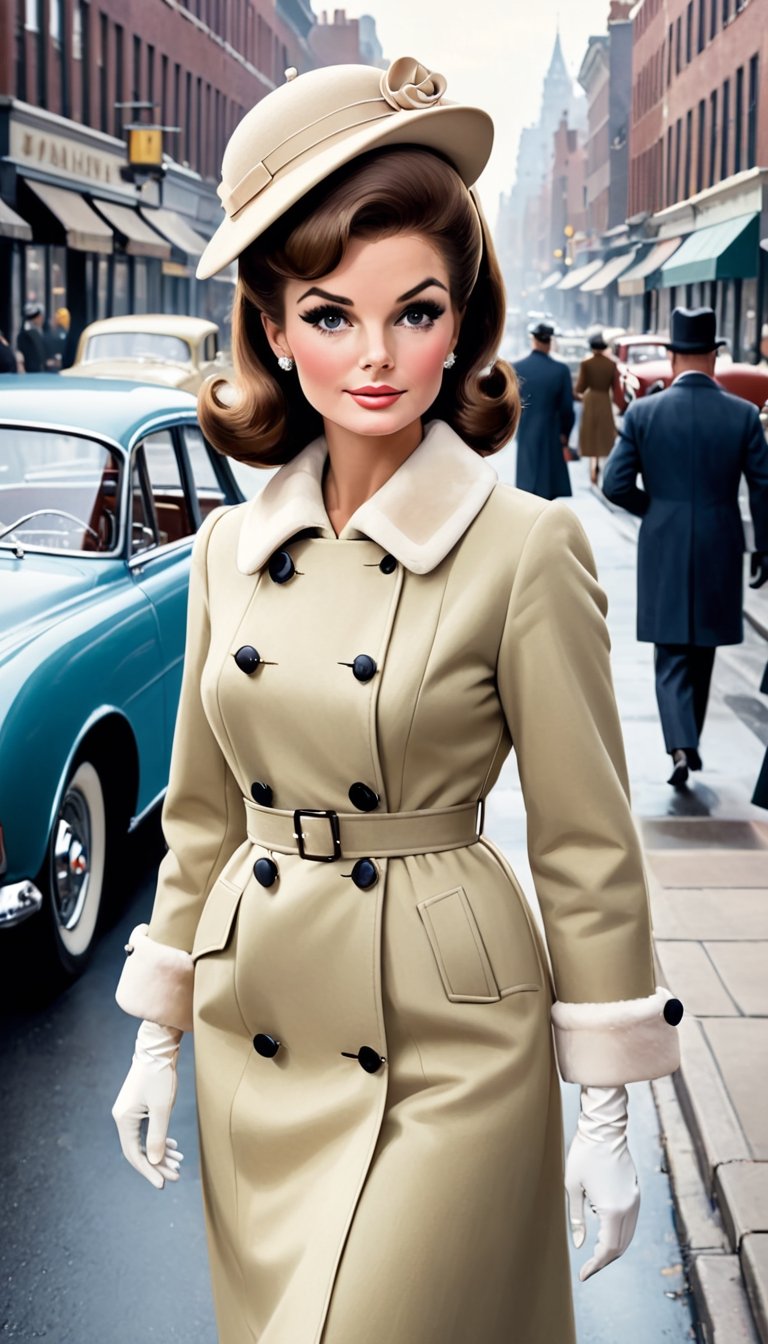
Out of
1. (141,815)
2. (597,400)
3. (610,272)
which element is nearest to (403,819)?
(141,815)

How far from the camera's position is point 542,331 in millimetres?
14320

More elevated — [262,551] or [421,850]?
[262,551]

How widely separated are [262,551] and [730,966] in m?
3.40

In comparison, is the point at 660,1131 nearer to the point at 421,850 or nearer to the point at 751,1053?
the point at 751,1053

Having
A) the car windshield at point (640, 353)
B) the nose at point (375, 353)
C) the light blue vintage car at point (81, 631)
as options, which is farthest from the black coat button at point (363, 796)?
the car windshield at point (640, 353)

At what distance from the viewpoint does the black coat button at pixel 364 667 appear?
7.17 ft

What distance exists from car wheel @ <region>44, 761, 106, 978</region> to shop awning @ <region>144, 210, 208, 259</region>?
4261cm

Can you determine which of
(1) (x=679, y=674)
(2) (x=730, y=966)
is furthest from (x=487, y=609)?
(1) (x=679, y=674)

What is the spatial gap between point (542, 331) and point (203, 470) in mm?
6256

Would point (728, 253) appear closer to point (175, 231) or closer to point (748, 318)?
point (748, 318)

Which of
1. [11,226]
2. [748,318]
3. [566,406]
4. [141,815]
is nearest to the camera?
[141,815]

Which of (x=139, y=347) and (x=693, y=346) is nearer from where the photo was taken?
(x=693, y=346)

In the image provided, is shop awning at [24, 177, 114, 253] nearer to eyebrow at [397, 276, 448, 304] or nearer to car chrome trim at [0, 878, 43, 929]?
car chrome trim at [0, 878, 43, 929]

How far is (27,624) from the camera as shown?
554cm
